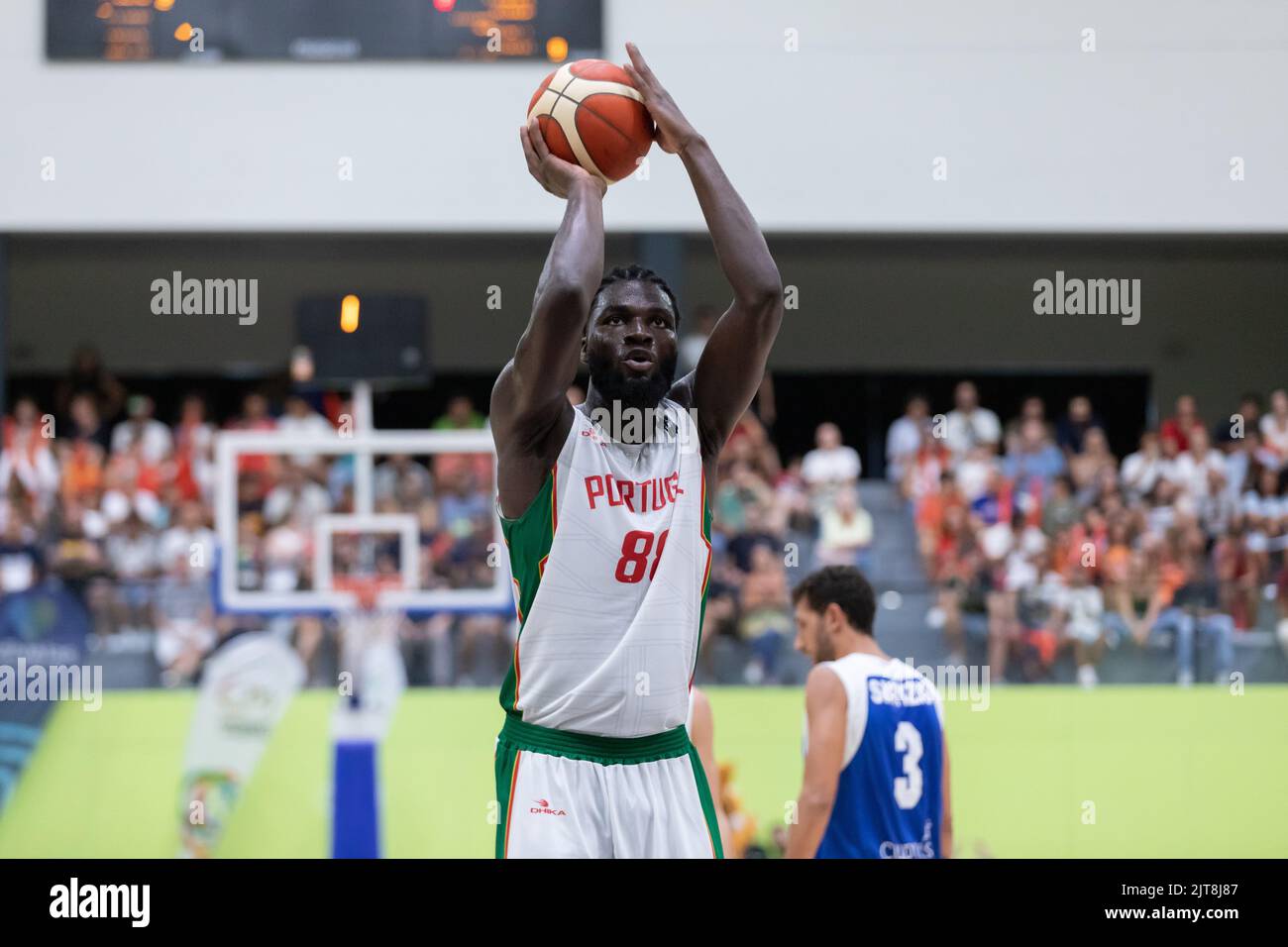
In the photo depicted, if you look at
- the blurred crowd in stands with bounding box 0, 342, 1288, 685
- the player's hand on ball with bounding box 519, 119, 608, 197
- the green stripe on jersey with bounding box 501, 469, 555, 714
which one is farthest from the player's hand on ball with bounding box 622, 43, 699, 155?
the blurred crowd in stands with bounding box 0, 342, 1288, 685

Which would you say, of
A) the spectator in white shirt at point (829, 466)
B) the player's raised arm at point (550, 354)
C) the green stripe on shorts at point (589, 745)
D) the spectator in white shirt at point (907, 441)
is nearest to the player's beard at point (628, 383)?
the player's raised arm at point (550, 354)

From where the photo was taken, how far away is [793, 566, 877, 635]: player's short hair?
5828 mm

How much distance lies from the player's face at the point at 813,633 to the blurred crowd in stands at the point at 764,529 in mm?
3191

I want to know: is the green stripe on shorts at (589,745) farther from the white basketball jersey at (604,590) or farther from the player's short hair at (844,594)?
the player's short hair at (844,594)

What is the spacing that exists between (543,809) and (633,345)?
113cm

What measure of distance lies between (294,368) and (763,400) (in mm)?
4319

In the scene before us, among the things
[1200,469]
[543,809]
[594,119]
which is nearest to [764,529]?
[1200,469]

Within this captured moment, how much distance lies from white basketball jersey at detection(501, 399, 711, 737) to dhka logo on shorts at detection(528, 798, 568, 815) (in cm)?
19

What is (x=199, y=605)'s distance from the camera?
1009 centimetres

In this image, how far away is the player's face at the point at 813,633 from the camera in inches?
230

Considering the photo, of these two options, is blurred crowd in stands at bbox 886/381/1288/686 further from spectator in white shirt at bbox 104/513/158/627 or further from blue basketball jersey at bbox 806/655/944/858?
spectator in white shirt at bbox 104/513/158/627

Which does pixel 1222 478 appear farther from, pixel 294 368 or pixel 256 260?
pixel 256 260

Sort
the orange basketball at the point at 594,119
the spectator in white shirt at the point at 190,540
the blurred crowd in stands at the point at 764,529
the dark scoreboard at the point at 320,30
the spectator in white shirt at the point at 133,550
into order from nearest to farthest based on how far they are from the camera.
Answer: the orange basketball at the point at 594,119 → the blurred crowd in stands at the point at 764,529 → the spectator in white shirt at the point at 133,550 → the spectator in white shirt at the point at 190,540 → the dark scoreboard at the point at 320,30

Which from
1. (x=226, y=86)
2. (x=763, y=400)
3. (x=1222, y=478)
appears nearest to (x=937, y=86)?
(x=763, y=400)
